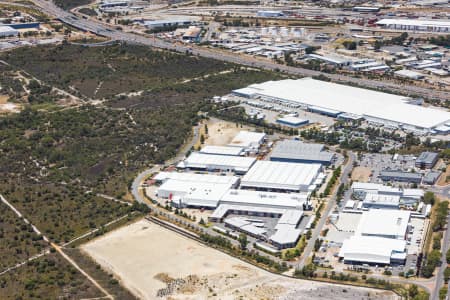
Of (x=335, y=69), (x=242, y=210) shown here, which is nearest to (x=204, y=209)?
(x=242, y=210)

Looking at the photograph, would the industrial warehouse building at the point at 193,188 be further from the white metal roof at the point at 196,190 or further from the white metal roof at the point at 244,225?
the white metal roof at the point at 244,225

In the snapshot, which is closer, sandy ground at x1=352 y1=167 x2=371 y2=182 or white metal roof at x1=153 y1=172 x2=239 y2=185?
sandy ground at x1=352 y1=167 x2=371 y2=182

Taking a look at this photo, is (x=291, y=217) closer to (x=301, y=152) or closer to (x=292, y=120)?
(x=301, y=152)

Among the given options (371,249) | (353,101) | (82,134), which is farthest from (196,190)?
(353,101)

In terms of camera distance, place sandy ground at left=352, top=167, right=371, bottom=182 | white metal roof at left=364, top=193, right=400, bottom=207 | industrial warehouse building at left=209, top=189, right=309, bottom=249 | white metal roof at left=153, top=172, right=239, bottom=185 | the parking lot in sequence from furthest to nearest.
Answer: the parking lot, white metal roof at left=153, top=172, right=239, bottom=185, sandy ground at left=352, top=167, right=371, bottom=182, white metal roof at left=364, top=193, right=400, bottom=207, industrial warehouse building at left=209, top=189, right=309, bottom=249

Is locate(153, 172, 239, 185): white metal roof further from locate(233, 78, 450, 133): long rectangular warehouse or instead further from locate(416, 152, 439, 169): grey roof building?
locate(233, 78, 450, 133): long rectangular warehouse

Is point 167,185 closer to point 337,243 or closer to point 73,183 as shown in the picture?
point 73,183

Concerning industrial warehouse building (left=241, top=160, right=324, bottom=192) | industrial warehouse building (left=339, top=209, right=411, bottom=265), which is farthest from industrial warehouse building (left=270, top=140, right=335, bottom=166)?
industrial warehouse building (left=339, top=209, right=411, bottom=265)
